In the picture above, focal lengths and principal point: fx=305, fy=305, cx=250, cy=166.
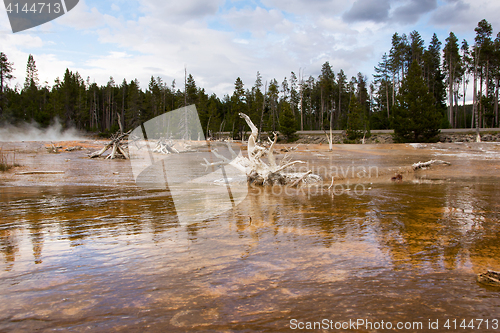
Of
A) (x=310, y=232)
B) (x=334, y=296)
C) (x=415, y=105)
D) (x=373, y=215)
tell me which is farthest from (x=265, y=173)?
(x=415, y=105)

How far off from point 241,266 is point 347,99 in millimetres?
74622

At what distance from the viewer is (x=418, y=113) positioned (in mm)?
32562

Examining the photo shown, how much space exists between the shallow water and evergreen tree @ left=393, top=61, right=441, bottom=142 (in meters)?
29.3

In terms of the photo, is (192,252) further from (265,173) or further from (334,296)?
(265,173)

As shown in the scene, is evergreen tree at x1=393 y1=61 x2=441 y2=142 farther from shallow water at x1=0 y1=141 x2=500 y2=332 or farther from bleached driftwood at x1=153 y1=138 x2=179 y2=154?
shallow water at x1=0 y1=141 x2=500 y2=332

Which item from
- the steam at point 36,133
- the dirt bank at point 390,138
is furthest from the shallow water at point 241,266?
the steam at point 36,133

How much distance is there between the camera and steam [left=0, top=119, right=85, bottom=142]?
48.5m

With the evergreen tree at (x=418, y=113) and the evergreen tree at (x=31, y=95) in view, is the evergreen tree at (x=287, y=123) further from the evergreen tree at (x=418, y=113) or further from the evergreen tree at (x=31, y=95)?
the evergreen tree at (x=31, y=95)

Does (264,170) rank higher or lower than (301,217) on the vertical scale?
higher

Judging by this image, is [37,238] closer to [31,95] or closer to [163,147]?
[163,147]

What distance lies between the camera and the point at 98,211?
6.26 meters

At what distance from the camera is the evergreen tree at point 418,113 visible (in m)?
32.2

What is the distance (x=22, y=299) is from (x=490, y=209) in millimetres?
7921

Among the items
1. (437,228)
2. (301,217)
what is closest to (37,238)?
(301,217)
